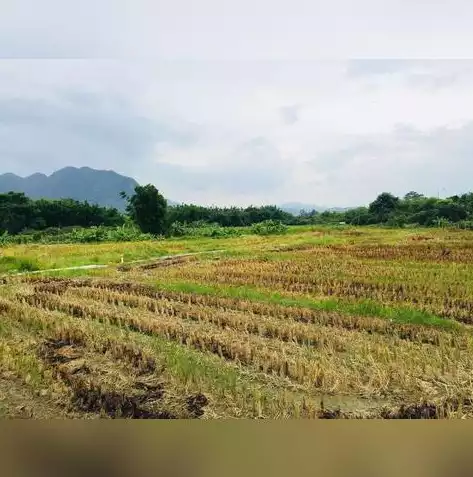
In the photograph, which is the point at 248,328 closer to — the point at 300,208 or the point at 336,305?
the point at 336,305

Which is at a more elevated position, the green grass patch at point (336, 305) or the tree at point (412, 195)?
the tree at point (412, 195)

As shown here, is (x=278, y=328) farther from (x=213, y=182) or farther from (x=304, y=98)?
(x=304, y=98)

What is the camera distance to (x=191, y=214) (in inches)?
150

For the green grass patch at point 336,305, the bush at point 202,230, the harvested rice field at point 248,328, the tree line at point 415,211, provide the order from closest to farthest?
1. the harvested rice field at point 248,328
2. the green grass patch at point 336,305
3. the tree line at point 415,211
4. the bush at point 202,230

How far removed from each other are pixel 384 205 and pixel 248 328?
1191 mm

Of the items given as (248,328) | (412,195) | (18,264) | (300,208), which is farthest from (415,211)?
(18,264)

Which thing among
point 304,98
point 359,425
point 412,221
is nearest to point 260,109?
point 304,98

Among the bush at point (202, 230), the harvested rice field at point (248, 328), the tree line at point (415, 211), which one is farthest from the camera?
the bush at point (202, 230)

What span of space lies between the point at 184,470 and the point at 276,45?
246 cm

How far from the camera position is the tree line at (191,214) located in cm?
367

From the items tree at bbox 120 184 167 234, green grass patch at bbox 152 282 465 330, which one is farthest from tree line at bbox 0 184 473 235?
green grass patch at bbox 152 282 465 330

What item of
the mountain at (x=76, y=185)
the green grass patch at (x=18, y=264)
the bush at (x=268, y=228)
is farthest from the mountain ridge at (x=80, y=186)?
the green grass patch at (x=18, y=264)

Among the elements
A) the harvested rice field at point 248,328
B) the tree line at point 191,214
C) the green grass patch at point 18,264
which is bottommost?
the harvested rice field at point 248,328

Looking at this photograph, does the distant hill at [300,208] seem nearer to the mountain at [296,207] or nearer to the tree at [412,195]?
the mountain at [296,207]
